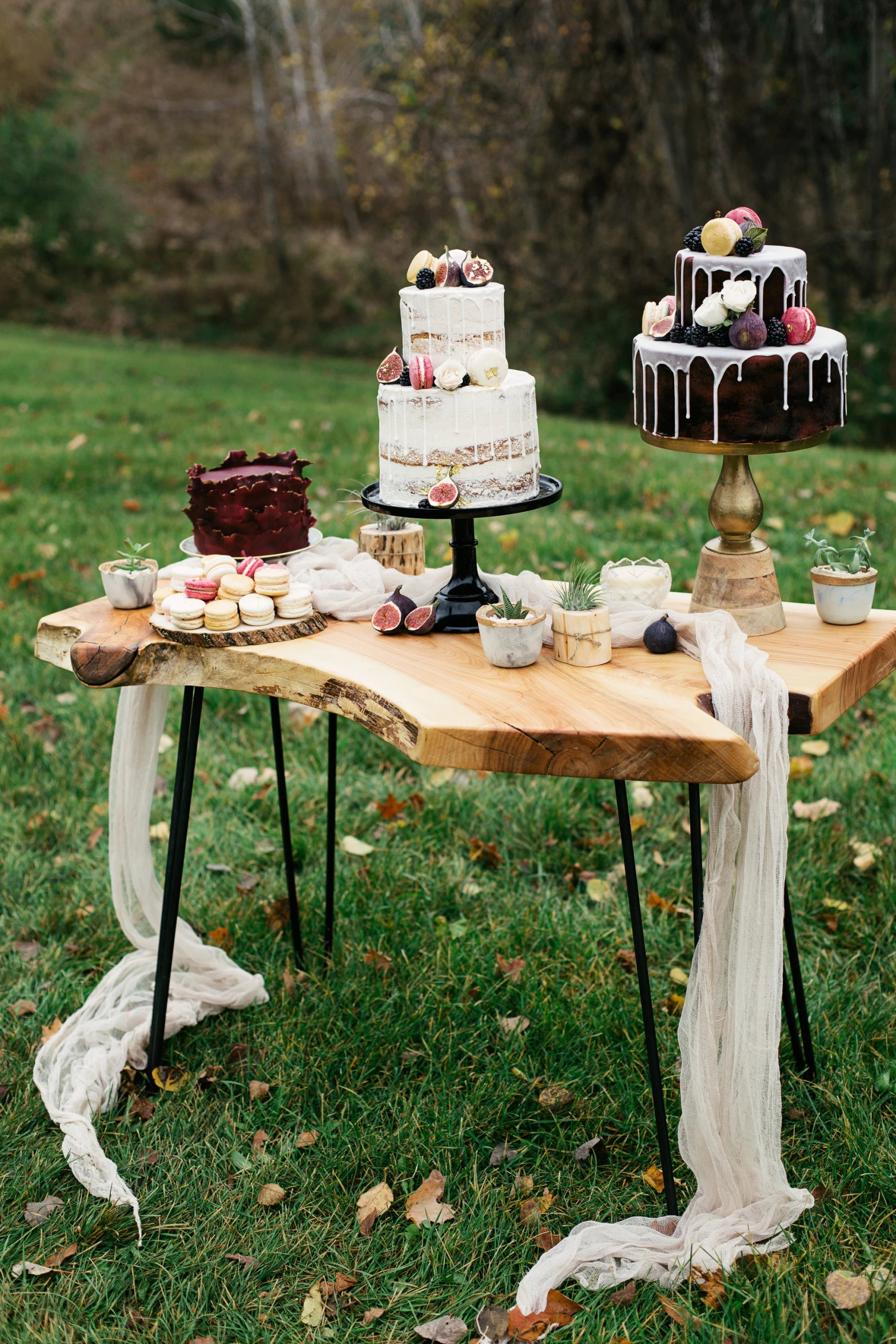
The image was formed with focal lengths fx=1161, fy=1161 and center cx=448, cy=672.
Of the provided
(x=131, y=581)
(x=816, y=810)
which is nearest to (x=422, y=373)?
(x=131, y=581)

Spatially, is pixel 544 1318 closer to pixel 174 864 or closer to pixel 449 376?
pixel 174 864

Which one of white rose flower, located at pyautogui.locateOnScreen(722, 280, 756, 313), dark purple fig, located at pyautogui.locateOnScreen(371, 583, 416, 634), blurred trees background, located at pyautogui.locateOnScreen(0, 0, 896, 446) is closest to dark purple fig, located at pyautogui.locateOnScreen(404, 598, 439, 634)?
dark purple fig, located at pyautogui.locateOnScreen(371, 583, 416, 634)

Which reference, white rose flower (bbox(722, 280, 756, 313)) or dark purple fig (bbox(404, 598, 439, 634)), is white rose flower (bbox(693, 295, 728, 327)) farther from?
dark purple fig (bbox(404, 598, 439, 634))

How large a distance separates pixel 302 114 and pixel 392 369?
58.3 feet

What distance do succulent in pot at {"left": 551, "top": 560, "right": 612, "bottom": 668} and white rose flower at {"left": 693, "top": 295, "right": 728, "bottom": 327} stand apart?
48cm

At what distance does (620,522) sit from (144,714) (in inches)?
137

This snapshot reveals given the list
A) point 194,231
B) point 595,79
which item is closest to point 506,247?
point 595,79

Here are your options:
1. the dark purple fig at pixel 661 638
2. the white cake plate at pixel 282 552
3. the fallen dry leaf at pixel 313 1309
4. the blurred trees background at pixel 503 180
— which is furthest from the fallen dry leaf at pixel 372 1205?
the blurred trees background at pixel 503 180

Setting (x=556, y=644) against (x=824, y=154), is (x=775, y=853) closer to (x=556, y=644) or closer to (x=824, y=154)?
(x=556, y=644)

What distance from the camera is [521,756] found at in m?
1.85

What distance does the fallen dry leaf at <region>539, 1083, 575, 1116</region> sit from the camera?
2539 millimetres

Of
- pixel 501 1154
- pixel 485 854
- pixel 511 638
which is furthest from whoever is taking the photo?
pixel 485 854

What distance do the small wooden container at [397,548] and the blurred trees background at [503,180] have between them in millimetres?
6185

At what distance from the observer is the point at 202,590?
232 centimetres
